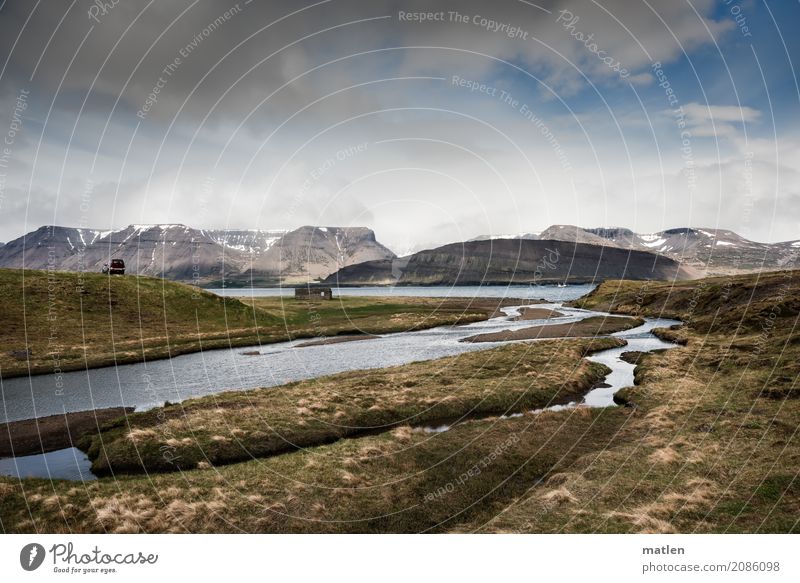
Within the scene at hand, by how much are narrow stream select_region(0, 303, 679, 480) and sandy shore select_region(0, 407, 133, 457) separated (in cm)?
153

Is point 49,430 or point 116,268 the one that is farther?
point 116,268

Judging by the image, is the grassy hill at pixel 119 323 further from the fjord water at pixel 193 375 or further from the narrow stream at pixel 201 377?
the narrow stream at pixel 201 377

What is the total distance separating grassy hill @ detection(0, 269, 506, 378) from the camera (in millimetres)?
61906

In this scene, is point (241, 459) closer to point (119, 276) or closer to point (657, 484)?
point (657, 484)

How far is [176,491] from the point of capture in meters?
19.6

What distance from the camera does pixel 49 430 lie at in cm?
3189

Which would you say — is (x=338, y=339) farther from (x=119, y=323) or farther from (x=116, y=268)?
(x=116, y=268)

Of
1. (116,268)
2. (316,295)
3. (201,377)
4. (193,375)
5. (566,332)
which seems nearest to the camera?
(201,377)

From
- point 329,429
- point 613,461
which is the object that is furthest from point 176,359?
point 613,461

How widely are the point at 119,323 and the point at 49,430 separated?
183 feet

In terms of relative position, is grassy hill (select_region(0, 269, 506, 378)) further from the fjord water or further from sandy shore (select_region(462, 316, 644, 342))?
sandy shore (select_region(462, 316, 644, 342))

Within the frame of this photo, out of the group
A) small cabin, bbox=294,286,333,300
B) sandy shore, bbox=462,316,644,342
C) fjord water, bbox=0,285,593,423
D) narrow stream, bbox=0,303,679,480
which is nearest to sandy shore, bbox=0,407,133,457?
narrow stream, bbox=0,303,679,480

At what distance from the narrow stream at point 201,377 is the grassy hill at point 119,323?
632 cm

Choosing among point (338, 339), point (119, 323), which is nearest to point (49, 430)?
point (119, 323)
